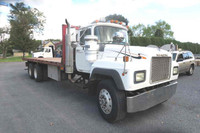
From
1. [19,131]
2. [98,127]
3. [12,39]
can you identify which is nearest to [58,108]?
[19,131]

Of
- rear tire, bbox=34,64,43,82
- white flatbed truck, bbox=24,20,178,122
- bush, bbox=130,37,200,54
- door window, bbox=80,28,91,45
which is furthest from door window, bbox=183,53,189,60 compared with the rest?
bush, bbox=130,37,200,54

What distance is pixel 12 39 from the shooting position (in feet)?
102

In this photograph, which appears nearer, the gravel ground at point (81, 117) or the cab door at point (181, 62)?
the gravel ground at point (81, 117)

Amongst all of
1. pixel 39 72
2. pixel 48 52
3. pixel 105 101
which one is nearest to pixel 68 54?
pixel 105 101

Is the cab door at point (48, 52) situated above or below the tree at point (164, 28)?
below

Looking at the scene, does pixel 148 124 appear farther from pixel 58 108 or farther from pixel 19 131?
pixel 19 131

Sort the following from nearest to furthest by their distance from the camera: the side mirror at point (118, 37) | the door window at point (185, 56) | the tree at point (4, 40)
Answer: the side mirror at point (118, 37)
the door window at point (185, 56)
the tree at point (4, 40)

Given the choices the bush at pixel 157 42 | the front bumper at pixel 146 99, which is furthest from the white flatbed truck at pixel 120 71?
the bush at pixel 157 42

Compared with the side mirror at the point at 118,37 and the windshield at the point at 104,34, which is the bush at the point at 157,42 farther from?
the side mirror at the point at 118,37

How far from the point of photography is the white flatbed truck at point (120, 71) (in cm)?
287

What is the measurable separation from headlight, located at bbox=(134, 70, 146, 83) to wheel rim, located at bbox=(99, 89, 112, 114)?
0.77m

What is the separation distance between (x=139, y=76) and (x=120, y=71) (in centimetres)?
39

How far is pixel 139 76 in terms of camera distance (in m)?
2.88

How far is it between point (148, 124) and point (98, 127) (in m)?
1.14
